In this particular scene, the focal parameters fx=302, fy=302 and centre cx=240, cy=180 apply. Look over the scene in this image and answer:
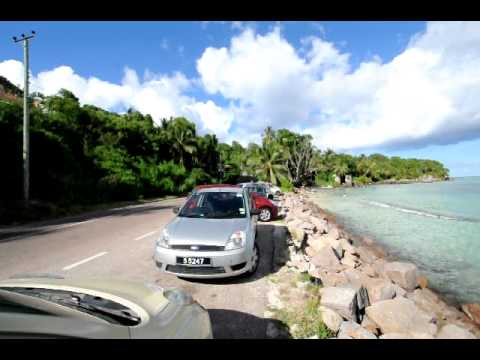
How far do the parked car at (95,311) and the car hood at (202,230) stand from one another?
2166 millimetres

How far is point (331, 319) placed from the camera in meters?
3.77

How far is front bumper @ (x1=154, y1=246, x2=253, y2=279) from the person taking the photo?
4.88m

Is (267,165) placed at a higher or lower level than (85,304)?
higher

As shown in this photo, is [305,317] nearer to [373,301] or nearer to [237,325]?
[237,325]

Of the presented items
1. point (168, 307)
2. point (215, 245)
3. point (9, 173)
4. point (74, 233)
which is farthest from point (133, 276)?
point (9, 173)

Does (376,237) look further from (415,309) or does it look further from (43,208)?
(43,208)

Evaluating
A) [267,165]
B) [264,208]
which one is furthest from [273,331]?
[267,165]

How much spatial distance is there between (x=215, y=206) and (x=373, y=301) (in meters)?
3.50

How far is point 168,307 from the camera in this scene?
2.36 meters

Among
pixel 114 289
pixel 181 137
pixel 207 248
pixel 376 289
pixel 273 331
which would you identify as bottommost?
pixel 376 289

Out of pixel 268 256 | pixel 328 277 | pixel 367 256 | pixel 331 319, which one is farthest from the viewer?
pixel 367 256

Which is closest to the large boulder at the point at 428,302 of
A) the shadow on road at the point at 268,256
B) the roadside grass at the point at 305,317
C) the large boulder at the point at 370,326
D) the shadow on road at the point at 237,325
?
the large boulder at the point at 370,326

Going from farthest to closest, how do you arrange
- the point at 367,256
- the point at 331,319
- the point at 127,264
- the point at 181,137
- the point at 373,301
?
Result: the point at 181,137 < the point at 367,256 < the point at 127,264 < the point at 373,301 < the point at 331,319
